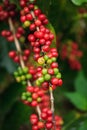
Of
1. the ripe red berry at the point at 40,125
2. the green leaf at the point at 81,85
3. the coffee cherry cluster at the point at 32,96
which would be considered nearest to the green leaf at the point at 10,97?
the green leaf at the point at 81,85

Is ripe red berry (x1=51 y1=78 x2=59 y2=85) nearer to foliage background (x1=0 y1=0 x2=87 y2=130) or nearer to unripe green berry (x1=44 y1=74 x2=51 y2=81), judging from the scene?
unripe green berry (x1=44 y1=74 x2=51 y2=81)

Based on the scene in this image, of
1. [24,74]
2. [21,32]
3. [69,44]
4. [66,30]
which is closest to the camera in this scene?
[24,74]

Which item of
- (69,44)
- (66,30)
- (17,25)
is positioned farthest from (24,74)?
(69,44)

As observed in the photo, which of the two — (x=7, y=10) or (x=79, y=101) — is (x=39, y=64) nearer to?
(x=7, y=10)

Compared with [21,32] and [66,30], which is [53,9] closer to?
[21,32]

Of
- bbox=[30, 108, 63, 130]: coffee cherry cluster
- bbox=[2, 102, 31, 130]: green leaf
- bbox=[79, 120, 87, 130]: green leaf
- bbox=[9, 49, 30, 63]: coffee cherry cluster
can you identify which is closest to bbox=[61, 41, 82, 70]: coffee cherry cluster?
bbox=[2, 102, 31, 130]: green leaf

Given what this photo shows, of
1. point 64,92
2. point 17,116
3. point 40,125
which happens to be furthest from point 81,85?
point 40,125
